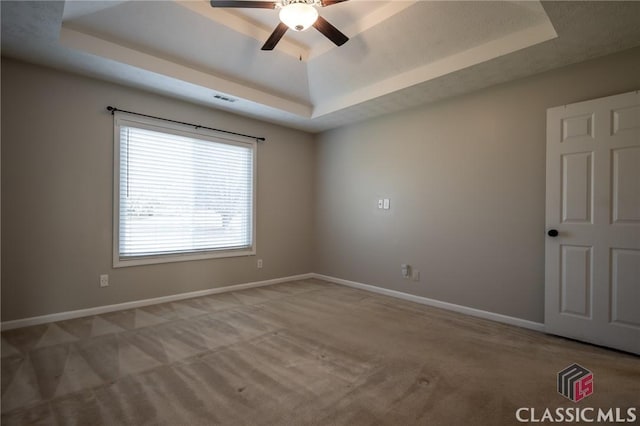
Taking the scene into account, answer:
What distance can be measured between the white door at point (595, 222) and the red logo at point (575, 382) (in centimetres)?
64

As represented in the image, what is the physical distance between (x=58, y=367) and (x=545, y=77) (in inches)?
197

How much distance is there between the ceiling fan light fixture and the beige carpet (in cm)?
267

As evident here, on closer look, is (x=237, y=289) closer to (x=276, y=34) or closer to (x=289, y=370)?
(x=289, y=370)

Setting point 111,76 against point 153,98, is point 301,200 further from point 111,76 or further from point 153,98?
point 111,76

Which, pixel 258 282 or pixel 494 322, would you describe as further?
pixel 258 282

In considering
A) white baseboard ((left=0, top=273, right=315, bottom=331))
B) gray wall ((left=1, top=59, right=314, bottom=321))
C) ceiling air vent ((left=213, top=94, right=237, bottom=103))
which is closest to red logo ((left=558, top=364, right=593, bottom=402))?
white baseboard ((left=0, top=273, right=315, bottom=331))

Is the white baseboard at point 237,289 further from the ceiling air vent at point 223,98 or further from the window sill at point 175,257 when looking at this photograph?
the ceiling air vent at point 223,98

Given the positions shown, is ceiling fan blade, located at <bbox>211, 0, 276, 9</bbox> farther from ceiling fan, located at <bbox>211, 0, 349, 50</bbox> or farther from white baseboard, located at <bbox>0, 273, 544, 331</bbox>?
white baseboard, located at <bbox>0, 273, 544, 331</bbox>

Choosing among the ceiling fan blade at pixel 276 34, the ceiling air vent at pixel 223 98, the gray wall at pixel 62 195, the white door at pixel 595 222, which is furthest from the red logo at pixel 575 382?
the ceiling air vent at pixel 223 98

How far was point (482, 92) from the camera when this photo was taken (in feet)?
11.8

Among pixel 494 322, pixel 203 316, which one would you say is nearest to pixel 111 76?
pixel 203 316

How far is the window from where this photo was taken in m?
3.71

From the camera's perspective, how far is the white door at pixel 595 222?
261 centimetres

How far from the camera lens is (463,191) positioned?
147 inches
